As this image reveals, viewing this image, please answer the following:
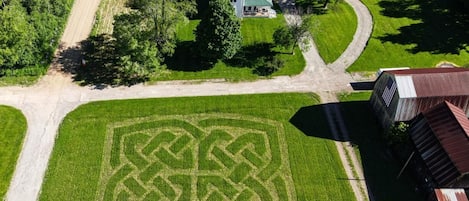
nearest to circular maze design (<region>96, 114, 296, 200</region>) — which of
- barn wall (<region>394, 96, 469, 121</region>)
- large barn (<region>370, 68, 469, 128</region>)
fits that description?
large barn (<region>370, 68, 469, 128</region>)

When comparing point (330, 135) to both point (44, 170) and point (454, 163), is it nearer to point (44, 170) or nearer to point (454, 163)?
point (454, 163)

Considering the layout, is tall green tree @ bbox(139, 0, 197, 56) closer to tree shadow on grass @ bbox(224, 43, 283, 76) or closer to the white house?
tree shadow on grass @ bbox(224, 43, 283, 76)

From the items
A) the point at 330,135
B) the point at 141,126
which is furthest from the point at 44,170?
the point at 330,135

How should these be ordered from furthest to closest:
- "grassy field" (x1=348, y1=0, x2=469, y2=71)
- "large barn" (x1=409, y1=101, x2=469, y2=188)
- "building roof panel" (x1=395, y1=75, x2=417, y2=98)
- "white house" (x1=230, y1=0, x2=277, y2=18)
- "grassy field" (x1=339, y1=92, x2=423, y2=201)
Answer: "white house" (x1=230, y1=0, x2=277, y2=18), "grassy field" (x1=348, y1=0, x2=469, y2=71), "building roof panel" (x1=395, y1=75, x2=417, y2=98), "grassy field" (x1=339, y1=92, x2=423, y2=201), "large barn" (x1=409, y1=101, x2=469, y2=188)

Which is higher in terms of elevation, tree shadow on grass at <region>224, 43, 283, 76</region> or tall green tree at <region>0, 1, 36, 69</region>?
tall green tree at <region>0, 1, 36, 69</region>

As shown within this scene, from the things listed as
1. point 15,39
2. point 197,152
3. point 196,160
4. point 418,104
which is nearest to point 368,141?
point 418,104

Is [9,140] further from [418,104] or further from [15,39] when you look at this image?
[418,104]
